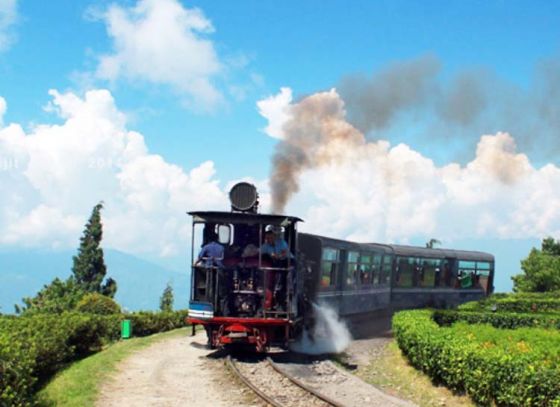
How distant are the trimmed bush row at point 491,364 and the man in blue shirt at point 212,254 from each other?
5434mm

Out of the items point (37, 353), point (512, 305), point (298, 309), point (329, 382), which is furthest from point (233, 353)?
point (512, 305)

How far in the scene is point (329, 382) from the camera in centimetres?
1402

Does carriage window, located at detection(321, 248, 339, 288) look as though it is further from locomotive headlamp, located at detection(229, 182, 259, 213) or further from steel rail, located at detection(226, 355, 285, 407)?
steel rail, located at detection(226, 355, 285, 407)

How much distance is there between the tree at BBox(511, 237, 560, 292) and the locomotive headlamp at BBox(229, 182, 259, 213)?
41.1 m

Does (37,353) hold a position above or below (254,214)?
below

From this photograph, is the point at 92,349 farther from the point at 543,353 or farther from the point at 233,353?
the point at 543,353

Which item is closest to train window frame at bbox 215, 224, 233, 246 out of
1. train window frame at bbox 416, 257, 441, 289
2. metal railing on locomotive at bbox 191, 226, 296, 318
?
metal railing on locomotive at bbox 191, 226, 296, 318

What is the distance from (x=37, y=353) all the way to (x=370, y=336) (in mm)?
13914

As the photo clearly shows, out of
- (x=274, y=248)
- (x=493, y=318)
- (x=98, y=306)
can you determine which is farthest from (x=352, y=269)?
(x=98, y=306)

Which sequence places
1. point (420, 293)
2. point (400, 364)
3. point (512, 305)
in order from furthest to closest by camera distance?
point (420, 293)
point (512, 305)
point (400, 364)

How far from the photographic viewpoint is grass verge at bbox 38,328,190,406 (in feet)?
38.7

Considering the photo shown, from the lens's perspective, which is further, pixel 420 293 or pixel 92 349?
pixel 420 293

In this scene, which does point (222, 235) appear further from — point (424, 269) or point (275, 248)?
point (424, 269)

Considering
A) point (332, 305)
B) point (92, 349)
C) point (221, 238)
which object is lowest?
point (92, 349)
